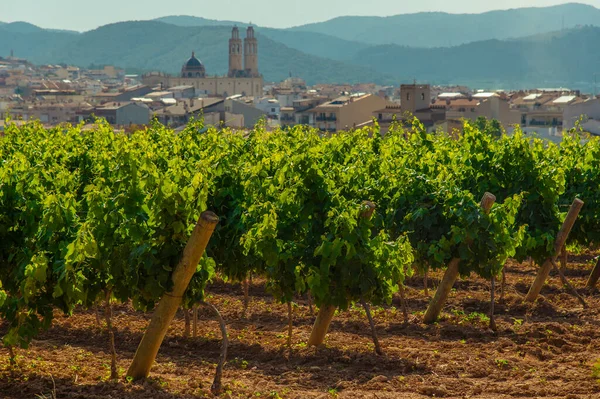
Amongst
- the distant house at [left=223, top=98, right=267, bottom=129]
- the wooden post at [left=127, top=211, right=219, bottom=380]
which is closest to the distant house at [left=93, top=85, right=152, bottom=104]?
the distant house at [left=223, top=98, right=267, bottom=129]

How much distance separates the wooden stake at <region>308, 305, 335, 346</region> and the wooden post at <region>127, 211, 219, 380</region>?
2.56 metres

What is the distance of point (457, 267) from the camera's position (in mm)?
13945

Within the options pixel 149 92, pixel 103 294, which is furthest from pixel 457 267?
pixel 149 92

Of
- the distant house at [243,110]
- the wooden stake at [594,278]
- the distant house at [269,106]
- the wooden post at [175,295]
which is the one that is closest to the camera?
the wooden post at [175,295]

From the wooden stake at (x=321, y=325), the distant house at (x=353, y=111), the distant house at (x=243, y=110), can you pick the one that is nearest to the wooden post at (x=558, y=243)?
the wooden stake at (x=321, y=325)

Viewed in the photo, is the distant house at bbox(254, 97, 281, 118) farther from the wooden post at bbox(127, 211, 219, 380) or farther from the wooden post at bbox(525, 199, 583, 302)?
the wooden post at bbox(127, 211, 219, 380)

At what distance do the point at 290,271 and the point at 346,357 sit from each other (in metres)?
1.22

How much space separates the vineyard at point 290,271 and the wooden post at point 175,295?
0.01m

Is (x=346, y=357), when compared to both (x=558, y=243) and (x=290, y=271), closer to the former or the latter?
(x=290, y=271)

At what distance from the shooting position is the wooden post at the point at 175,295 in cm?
957

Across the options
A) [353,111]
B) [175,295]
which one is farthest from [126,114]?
[175,295]

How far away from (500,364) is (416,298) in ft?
16.3

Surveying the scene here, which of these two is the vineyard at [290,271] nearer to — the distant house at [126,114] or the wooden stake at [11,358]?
the wooden stake at [11,358]

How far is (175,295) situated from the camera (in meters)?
9.95
